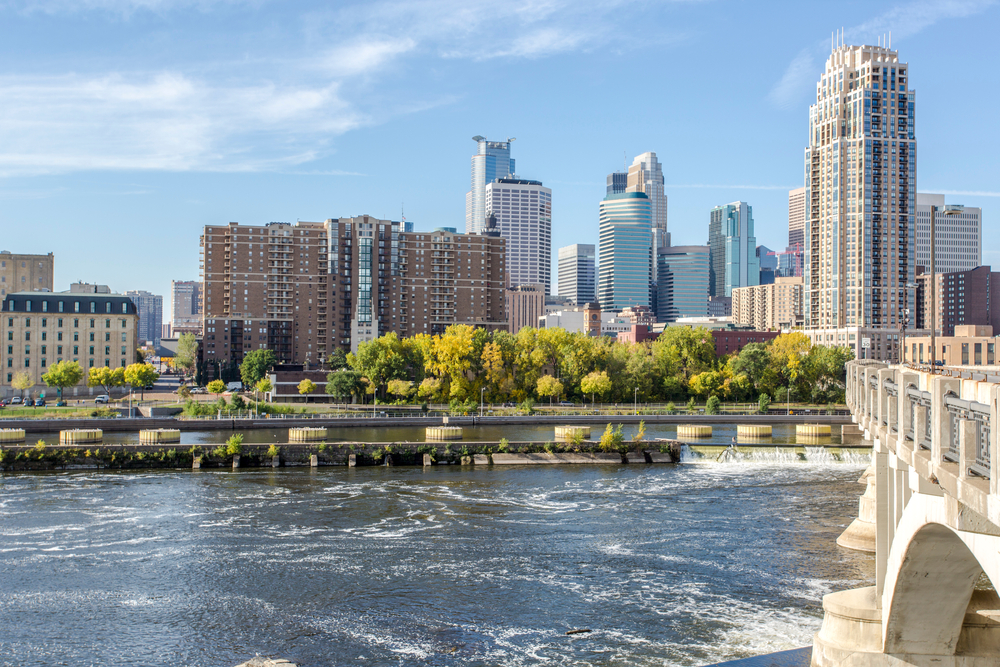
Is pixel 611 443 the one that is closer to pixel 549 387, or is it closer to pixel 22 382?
pixel 549 387

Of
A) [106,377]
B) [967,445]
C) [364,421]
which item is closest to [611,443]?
[364,421]

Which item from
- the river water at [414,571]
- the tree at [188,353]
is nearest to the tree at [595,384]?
the river water at [414,571]

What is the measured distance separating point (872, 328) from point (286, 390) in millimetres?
103611

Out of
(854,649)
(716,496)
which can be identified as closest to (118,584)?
(854,649)

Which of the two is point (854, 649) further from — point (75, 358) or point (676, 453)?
point (75, 358)

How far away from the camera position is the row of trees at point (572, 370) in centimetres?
10931

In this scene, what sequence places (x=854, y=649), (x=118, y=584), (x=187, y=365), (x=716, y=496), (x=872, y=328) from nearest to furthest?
(x=854, y=649) < (x=118, y=584) < (x=716, y=496) < (x=872, y=328) < (x=187, y=365)

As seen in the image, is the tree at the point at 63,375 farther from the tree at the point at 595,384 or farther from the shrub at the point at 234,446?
the tree at the point at 595,384

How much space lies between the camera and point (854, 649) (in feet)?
60.8

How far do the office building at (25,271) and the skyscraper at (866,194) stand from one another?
143 metres

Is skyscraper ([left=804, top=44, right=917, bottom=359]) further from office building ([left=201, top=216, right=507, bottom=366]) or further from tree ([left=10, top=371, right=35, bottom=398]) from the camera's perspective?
tree ([left=10, top=371, right=35, bottom=398])

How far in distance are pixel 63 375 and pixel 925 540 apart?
10637cm

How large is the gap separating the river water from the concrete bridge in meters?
6.06

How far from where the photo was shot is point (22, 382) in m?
106
